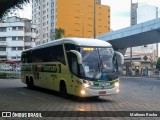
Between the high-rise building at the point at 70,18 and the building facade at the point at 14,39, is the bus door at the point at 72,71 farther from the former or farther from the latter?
the high-rise building at the point at 70,18

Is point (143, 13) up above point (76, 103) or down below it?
above

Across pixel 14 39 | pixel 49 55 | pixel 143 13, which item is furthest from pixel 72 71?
pixel 143 13

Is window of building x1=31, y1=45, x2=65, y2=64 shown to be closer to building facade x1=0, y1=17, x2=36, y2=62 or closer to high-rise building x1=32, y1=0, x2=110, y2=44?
building facade x1=0, y1=17, x2=36, y2=62

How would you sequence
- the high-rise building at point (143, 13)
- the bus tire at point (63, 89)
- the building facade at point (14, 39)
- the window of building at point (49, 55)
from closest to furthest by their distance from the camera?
the bus tire at point (63, 89)
the window of building at point (49, 55)
the building facade at point (14, 39)
the high-rise building at point (143, 13)

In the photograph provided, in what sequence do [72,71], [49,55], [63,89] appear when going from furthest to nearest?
[49,55] → [63,89] → [72,71]

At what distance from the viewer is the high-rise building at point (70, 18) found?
Answer: 403 feet

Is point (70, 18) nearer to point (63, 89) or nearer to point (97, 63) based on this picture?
point (63, 89)

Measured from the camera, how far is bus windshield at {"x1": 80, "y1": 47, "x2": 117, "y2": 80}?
17609mm

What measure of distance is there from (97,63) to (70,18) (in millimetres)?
109149

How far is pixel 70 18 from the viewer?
12612 cm

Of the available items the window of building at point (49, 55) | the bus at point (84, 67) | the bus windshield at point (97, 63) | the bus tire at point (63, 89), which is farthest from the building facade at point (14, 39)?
the bus windshield at point (97, 63)

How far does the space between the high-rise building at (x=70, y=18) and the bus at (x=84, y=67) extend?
98752mm

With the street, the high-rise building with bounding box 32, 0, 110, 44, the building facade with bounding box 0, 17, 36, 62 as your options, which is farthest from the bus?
the high-rise building with bounding box 32, 0, 110, 44

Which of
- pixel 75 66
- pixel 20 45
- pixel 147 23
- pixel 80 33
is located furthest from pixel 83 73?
pixel 80 33
